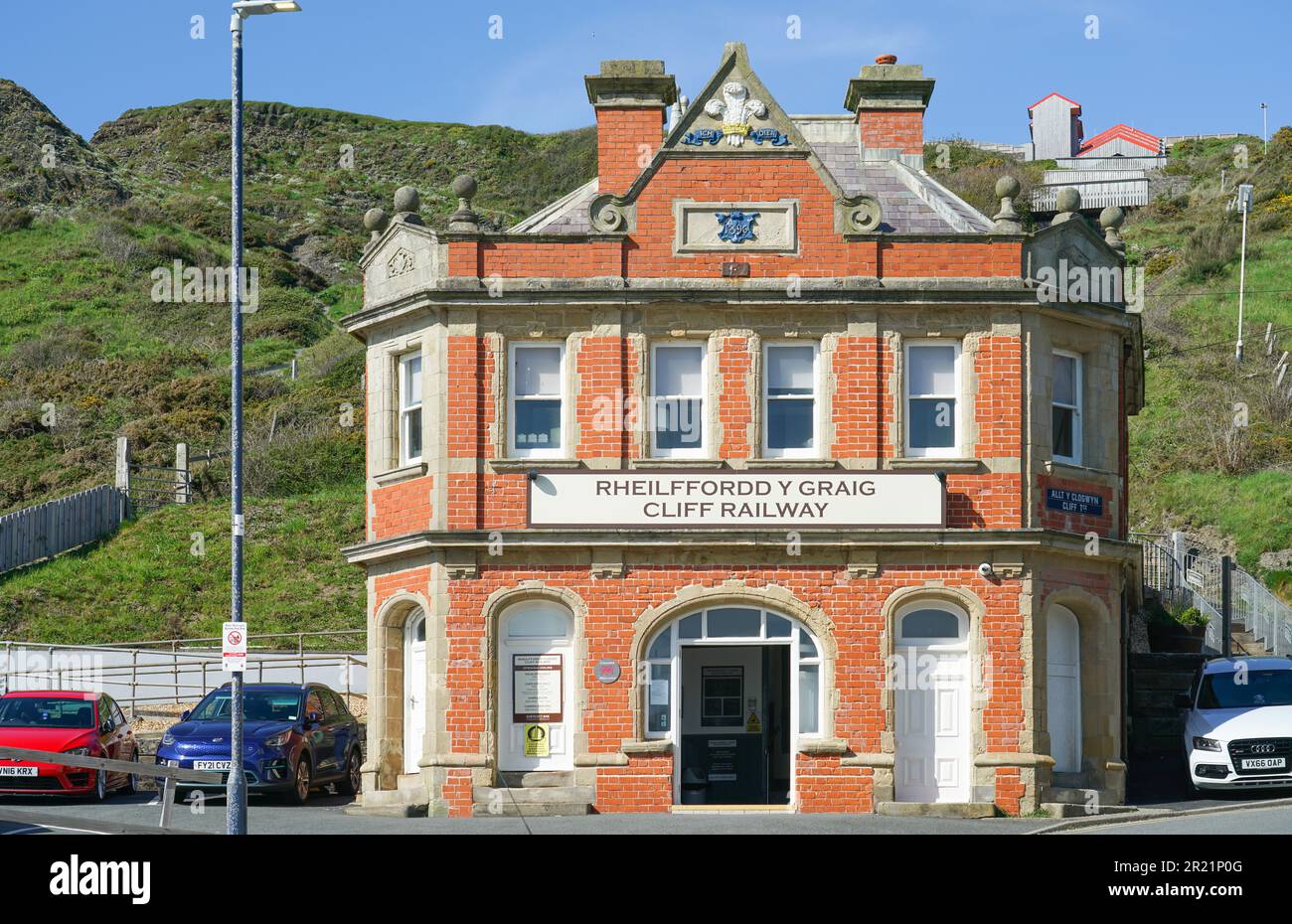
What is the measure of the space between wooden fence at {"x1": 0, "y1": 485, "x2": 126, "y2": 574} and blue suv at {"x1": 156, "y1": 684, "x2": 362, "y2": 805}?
66.8 feet

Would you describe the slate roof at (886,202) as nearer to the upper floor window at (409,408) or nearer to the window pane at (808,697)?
the upper floor window at (409,408)

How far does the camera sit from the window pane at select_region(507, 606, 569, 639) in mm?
26375

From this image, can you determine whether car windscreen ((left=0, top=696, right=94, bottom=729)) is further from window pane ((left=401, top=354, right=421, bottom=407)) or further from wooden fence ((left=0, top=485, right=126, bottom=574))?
wooden fence ((left=0, top=485, right=126, bottom=574))

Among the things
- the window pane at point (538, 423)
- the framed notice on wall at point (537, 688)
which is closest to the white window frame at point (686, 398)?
the window pane at point (538, 423)

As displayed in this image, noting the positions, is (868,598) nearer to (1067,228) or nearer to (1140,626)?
(1067,228)

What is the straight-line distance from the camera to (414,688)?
89.6 ft

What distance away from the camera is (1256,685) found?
27766 mm

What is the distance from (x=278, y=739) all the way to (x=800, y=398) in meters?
8.80

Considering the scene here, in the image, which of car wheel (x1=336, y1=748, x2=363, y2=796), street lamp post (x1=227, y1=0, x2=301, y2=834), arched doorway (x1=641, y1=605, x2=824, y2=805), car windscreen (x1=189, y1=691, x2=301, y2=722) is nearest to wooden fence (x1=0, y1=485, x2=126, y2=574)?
car wheel (x1=336, y1=748, x2=363, y2=796)

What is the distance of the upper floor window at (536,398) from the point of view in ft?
87.4

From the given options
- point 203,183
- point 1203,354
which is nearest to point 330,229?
point 203,183

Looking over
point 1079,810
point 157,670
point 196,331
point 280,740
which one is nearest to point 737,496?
point 1079,810
